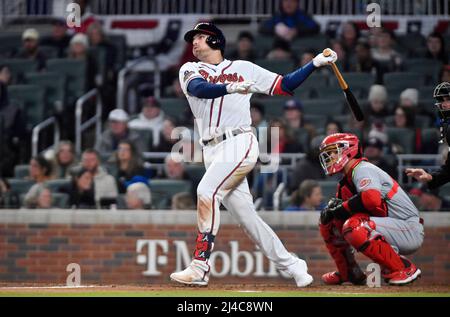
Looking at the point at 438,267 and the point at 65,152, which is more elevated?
the point at 65,152

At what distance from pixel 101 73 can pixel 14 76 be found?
113 cm

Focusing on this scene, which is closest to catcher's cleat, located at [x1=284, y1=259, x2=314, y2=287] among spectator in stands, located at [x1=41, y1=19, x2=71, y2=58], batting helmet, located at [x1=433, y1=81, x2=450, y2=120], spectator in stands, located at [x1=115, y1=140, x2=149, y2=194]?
batting helmet, located at [x1=433, y1=81, x2=450, y2=120]

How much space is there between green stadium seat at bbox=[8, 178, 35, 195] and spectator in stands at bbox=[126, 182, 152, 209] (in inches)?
54.8

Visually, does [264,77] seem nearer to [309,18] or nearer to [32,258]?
[32,258]

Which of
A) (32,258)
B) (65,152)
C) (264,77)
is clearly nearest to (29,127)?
(65,152)

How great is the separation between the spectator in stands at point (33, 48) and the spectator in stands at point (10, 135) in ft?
3.82

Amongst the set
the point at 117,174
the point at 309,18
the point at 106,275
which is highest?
the point at 309,18

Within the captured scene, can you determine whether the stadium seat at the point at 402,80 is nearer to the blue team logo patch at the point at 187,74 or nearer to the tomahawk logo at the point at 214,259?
the tomahawk logo at the point at 214,259

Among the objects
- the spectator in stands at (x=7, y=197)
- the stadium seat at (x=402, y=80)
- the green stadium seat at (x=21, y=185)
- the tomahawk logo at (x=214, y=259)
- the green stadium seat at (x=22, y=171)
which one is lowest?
the tomahawk logo at (x=214, y=259)

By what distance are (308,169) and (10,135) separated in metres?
3.72

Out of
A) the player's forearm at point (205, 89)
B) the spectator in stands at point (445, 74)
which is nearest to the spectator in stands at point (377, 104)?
the spectator in stands at point (445, 74)

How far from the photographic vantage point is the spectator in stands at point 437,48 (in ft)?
46.9

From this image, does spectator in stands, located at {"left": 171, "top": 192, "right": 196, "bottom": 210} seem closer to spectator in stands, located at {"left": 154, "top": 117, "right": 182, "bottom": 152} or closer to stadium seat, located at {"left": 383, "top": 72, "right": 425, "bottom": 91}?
spectator in stands, located at {"left": 154, "top": 117, "right": 182, "bottom": 152}

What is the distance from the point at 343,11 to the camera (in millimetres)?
15641
